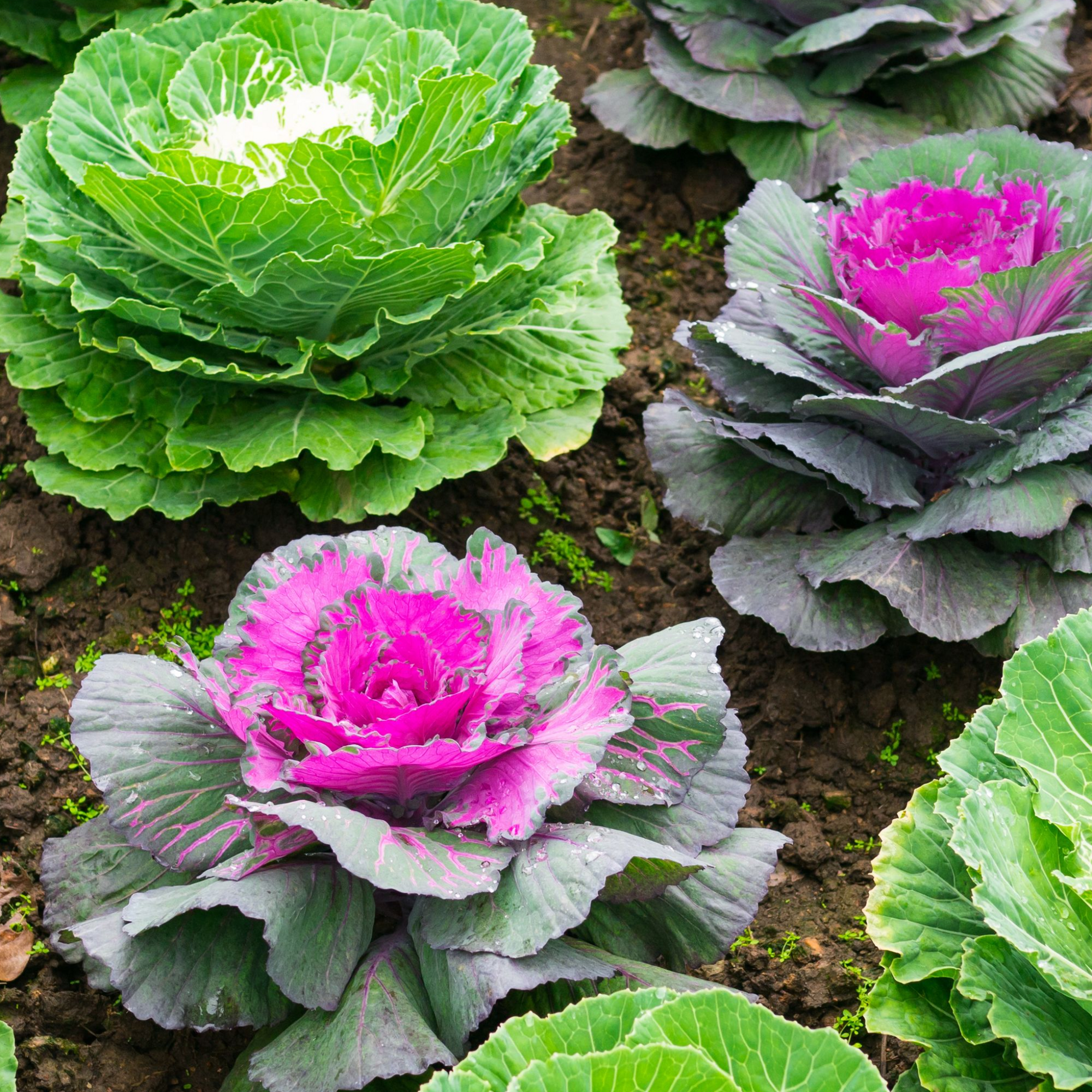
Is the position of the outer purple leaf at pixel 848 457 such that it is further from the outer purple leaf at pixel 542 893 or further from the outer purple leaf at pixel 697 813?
the outer purple leaf at pixel 542 893

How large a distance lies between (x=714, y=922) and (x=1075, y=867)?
624 mm

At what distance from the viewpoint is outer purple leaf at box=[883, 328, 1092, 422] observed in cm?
276

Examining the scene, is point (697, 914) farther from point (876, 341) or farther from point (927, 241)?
point (927, 241)

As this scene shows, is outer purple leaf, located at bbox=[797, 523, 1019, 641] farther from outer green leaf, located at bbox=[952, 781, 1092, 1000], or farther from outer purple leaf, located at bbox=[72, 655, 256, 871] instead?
outer purple leaf, located at bbox=[72, 655, 256, 871]

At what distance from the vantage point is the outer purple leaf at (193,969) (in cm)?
210

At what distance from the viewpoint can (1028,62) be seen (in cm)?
438

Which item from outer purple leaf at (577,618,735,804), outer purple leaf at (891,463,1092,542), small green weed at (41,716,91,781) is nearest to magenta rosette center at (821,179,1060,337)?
outer purple leaf at (891,463,1092,542)

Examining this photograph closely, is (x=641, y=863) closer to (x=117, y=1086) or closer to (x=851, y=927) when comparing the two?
(x=851, y=927)

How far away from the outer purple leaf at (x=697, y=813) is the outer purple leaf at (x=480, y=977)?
0.26 metres

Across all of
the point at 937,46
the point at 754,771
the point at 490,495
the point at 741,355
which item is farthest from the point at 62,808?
the point at 937,46

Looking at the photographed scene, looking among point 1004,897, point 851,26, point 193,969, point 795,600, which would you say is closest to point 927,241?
point 795,600

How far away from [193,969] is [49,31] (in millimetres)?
3429

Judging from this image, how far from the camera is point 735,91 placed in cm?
420

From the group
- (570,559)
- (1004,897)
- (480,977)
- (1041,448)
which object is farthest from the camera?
(570,559)
